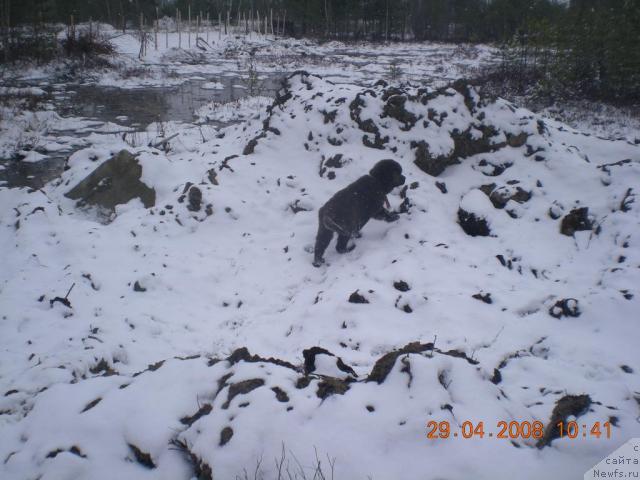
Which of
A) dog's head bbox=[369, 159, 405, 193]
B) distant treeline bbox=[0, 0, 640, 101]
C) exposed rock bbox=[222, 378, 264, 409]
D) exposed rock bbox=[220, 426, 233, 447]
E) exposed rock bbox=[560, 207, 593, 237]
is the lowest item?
exposed rock bbox=[220, 426, 233, 447]

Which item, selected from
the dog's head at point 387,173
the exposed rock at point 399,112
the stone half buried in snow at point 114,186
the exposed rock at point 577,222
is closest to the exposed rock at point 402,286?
the dog's head at point 387,173

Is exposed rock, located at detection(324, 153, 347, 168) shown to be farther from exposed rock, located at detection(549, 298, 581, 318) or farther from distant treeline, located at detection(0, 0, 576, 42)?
distant treeline, located at detection(0, 0, 576, 42)

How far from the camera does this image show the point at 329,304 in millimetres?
4680

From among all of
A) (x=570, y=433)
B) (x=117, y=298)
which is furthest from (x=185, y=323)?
(x=570, y=433)

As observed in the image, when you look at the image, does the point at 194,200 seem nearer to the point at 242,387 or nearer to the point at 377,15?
the point at 242,387

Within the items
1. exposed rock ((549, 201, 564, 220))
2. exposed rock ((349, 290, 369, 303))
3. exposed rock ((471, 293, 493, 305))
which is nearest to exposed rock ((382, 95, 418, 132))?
exposed rock ((549, 201, 564, 220))

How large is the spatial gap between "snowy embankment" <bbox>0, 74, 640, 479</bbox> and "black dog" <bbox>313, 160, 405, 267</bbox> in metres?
0.39

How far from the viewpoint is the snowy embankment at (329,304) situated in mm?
2285

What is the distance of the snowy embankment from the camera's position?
90.0 inches

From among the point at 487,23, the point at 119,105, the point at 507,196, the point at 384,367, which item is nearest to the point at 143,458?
the point at 384,367

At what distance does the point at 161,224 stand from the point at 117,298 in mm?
1934

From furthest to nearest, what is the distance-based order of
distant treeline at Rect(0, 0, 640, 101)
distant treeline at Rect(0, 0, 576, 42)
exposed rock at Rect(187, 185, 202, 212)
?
distant treeline at Rect(0, 0, 576, 42) → distant treeline at Rect(0, 0, 640, 101) → exposed rock at Rect(187, 185, 202, 212)

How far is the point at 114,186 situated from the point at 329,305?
5.74m

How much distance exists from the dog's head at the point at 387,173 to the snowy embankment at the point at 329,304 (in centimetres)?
64
